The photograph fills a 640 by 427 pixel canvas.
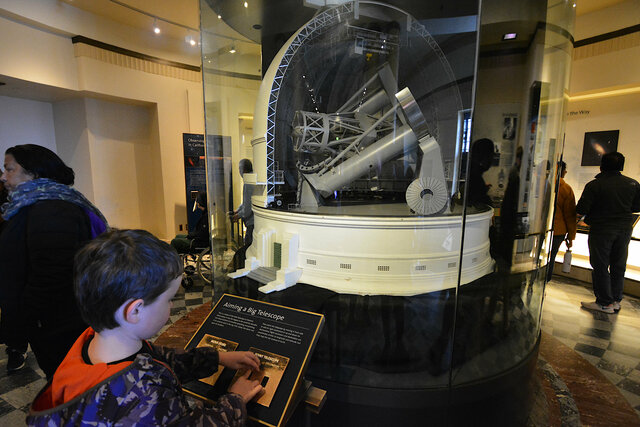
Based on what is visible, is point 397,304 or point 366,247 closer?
point 397,304

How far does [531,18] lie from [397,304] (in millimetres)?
2898

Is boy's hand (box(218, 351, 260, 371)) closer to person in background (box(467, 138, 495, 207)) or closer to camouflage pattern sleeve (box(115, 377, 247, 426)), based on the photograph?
camouflage pattern sleeve (box(115, 377, 247, 426))

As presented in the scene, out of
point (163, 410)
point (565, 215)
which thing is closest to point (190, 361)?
point (163, 410)

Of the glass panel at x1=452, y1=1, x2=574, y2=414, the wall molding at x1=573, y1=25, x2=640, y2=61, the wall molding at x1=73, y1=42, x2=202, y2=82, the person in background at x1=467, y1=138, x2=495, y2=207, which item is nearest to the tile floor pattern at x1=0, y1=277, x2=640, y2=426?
the glass panel at x1=452, y1=1, x2=574, y2=414

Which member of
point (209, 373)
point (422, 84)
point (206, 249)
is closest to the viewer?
point (209, 373)

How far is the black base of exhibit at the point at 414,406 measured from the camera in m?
2.29

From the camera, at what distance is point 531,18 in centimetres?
275

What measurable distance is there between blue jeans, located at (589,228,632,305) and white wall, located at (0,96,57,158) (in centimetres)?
1164

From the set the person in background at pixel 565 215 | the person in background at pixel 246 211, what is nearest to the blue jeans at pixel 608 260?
the person in background at pixel 565 215

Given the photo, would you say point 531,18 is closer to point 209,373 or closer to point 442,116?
point 442,116

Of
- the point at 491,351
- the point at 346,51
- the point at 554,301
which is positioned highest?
the point at 346,51

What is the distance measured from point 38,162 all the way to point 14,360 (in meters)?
2.83

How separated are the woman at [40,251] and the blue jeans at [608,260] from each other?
254 inches

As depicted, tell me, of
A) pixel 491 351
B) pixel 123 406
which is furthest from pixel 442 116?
pixel 123 406
